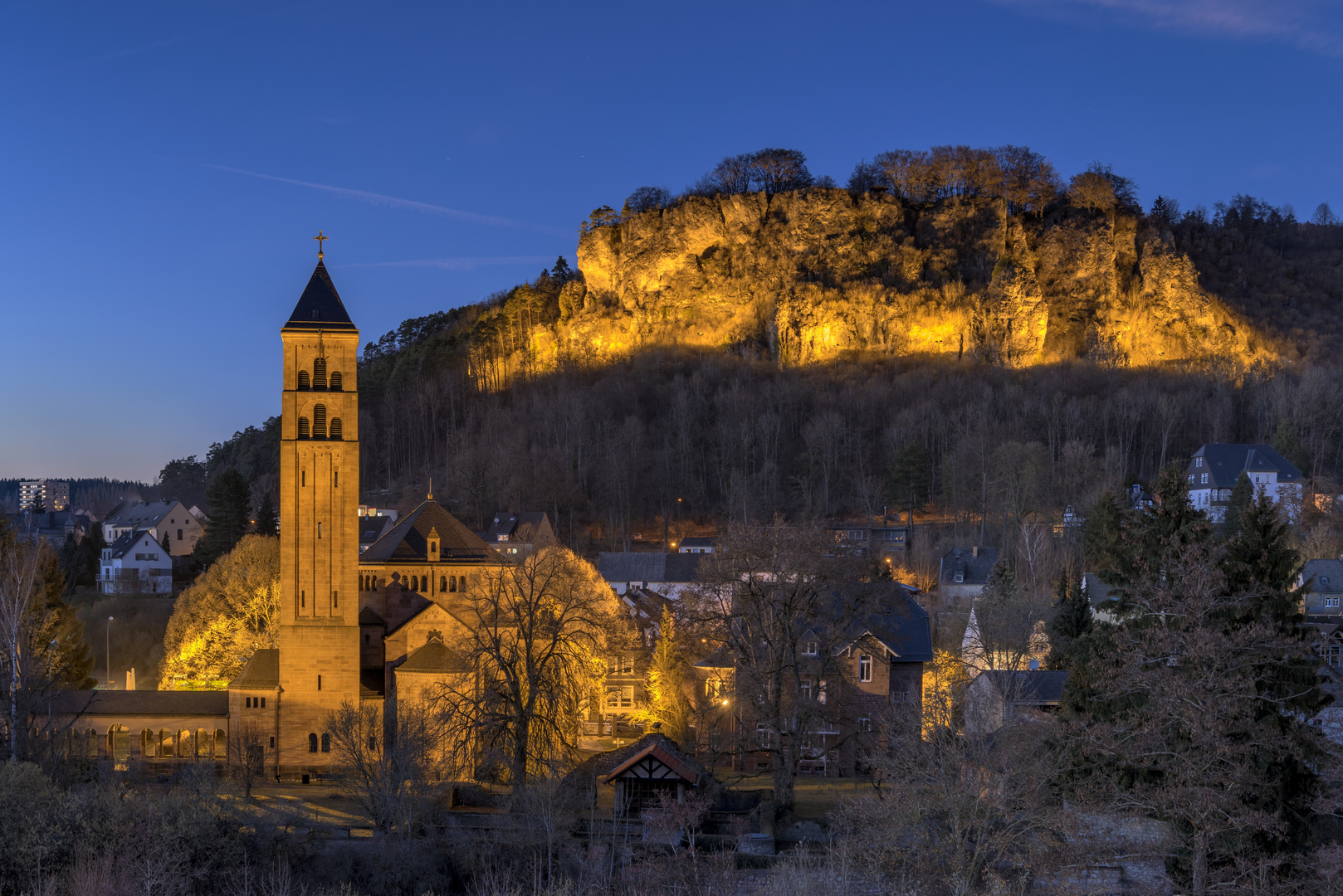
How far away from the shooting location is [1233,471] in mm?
79812

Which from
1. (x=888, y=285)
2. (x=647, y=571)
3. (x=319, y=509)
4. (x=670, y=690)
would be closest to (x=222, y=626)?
(x=319, y=509)

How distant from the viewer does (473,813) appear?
34.9 meters

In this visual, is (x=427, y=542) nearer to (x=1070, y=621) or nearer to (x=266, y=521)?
(x=1070, y=621)

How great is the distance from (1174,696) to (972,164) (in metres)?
125

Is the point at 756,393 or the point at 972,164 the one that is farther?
the point at 972,164

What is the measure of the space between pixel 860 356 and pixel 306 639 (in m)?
87.6

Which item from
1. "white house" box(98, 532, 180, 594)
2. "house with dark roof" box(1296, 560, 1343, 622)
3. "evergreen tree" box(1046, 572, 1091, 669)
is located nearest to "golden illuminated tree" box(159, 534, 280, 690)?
"white house" box(98, 532, 180, 594)

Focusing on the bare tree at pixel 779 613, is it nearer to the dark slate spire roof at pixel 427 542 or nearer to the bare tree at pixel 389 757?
the bare tree at pixel 389 757

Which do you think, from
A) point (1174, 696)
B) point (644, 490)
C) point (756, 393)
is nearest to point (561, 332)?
point (756, 393)

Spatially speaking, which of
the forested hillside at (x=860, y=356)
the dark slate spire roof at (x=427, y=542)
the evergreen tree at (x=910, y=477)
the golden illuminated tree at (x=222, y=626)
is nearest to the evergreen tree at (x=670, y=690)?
the dark slate spire roof at (x=427, y=542)

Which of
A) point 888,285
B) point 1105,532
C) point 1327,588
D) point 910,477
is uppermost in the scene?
point 888,285

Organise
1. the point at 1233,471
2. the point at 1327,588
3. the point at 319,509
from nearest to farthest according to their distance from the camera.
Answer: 1. the point at 319,509
2. the point at 1327,588
3. the point at 1233,471

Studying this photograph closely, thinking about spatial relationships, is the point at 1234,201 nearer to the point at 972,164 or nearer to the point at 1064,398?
the point at 972,164

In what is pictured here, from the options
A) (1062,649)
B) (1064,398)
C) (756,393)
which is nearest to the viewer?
(1062,649)
